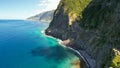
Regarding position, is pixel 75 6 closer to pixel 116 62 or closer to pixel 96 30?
pixel 96 30

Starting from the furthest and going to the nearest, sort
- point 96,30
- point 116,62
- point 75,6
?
point 75,6
point 96,30
point 116,62

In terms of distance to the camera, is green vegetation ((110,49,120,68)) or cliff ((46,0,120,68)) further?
cliff ((46,0,120,68))

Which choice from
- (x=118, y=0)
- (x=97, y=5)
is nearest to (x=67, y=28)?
(x=97, y=5)

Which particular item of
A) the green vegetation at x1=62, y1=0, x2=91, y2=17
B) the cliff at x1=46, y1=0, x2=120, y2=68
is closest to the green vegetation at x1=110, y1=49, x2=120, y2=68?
the cliff at x1=46, y1=0, x2=120, y2=68

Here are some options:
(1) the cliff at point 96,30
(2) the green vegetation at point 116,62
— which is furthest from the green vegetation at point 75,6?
(2) the green vegetation at point 116,62

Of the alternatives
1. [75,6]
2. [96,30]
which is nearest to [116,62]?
[96,30]

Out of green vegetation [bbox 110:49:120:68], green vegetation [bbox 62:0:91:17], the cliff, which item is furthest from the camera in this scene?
green vegetation [bbox 62:0:91:17]

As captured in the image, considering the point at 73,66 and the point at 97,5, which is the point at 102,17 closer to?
the point at 97,5

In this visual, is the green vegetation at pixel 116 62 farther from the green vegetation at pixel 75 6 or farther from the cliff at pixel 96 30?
the green vegetation at pixel 75 6

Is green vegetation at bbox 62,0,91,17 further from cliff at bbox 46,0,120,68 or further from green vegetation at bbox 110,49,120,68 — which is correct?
green vegetation at bbox 110,49,120,68
